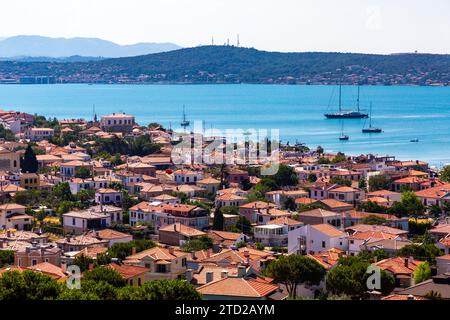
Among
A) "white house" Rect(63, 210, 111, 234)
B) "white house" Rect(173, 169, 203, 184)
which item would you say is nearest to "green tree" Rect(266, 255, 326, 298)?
"white house" Rect(63, 210, 111, 234)

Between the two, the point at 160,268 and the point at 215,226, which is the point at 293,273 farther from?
the point at 215,226

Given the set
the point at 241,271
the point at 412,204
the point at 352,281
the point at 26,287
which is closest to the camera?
the point at 26,287

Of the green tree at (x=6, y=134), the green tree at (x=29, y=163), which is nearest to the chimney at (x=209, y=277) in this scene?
the green tree at (x=29, y=163)

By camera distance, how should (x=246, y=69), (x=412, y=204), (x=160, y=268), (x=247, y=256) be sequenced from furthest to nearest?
(x=246, y=69) → (x=412, y=204) → (x=247, y=256) → (x=160, y=268)

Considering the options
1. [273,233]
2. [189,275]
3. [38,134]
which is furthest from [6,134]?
[189,275]

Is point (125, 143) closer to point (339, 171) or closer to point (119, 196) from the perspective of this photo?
point (339, 171)

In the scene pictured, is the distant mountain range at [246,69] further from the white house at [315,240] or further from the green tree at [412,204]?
the white house at [315,240]
